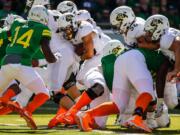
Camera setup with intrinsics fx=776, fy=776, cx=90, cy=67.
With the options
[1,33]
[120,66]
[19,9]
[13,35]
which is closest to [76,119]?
[120,66]

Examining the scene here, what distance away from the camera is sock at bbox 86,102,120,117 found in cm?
718

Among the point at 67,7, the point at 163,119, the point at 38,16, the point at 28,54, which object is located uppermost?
the point at 38,16

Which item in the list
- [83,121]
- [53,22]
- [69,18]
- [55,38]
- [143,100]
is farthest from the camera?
[53,22]

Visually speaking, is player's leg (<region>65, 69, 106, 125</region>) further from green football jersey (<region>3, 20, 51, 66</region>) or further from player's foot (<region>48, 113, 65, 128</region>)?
green football jersey (<region>3, 20, 51, 66</region>)

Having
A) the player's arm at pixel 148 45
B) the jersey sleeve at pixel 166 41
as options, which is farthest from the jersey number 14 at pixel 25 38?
the jersey sleeve at pixel 166 41

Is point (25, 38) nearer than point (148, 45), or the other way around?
point (148, 45)

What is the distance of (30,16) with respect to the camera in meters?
7.66

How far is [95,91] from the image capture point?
745cm

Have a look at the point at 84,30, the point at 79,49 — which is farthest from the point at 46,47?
the point at 79,49

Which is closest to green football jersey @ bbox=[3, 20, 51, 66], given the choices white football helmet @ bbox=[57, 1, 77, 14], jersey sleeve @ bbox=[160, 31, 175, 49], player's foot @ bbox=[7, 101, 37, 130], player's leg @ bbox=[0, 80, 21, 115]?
player's leg @ bbox=[0, 80, 21, 115]

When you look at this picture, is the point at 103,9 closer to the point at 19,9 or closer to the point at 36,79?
the point at 19,9

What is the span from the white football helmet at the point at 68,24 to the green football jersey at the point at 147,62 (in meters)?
0.71

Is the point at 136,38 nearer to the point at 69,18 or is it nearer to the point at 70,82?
the point at 69,18

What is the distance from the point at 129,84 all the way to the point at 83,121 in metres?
0.59
